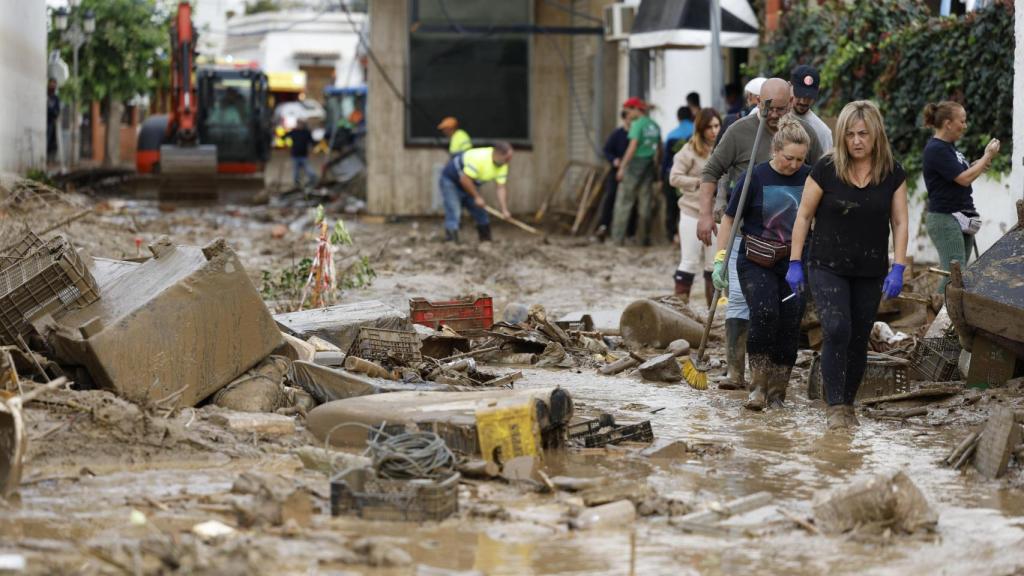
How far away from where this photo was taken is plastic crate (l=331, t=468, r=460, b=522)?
5797mm

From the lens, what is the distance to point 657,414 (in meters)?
8.62

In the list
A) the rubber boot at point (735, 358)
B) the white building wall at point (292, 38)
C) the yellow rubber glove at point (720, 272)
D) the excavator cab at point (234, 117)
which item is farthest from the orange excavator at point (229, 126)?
the white building wall at point (292, 38)

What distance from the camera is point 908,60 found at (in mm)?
16000

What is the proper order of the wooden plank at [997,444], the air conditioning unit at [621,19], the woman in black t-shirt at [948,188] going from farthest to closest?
1. the air conditioning unit at [621,19]
2. the woman in black t-shirt at [948,188]
3. the wooden plank at [997,444]

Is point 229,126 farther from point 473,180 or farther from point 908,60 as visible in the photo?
point 908,60

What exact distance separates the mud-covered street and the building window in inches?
601

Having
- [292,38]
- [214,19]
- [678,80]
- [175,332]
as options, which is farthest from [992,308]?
[214,19]

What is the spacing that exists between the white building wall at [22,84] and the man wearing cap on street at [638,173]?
816 centimetres

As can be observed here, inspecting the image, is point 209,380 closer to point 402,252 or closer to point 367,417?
point 367,417

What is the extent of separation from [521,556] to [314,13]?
203ft

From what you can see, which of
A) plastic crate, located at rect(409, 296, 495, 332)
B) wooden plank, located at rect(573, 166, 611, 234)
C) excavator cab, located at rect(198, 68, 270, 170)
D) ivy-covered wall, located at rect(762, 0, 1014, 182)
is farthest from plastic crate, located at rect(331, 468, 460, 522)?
excavator cab, located at rect(198, 68, 270, 170)

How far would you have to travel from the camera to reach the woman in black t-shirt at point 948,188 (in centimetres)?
1038

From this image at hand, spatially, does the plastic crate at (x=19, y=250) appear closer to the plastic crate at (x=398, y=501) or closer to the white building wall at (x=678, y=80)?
the plastic crate at (x=398, y=501)

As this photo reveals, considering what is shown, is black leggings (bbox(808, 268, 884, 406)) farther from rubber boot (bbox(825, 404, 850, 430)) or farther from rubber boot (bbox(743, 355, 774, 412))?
rubber boot (bbox(743, 355, 774, 412))
